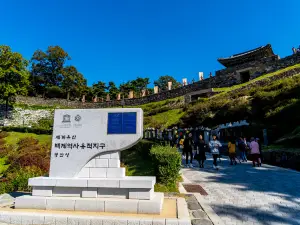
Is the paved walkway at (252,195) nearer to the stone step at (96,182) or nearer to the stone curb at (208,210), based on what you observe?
the stone curb at (208,210)

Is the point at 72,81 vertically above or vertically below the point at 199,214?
above

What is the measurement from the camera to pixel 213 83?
114 feet

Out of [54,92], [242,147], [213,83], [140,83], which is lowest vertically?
[242,147]

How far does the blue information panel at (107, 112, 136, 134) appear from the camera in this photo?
17.9 feet

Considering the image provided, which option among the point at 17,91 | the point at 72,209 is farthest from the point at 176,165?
the point at 17,91

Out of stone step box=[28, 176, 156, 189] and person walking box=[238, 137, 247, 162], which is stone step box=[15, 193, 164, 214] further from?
person walking box=[238, 137, 247, 162]

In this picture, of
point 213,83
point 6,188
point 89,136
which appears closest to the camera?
point 89,136

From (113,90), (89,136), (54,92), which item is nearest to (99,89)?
(113,90)

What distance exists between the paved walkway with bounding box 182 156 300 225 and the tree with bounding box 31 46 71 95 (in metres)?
48.5

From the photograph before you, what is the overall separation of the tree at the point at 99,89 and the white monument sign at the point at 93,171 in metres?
47.0

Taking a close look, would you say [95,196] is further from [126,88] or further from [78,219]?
[126,88]

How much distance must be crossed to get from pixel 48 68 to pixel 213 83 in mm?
38434

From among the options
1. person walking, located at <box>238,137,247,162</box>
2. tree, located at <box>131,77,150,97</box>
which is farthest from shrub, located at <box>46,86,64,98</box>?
person walking, located at <box>238,137,247,162</box>

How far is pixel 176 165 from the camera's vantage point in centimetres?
727
